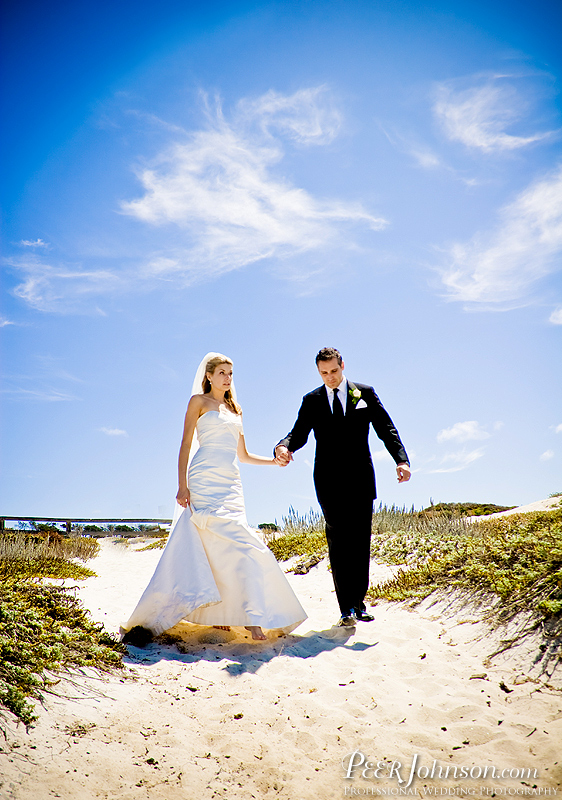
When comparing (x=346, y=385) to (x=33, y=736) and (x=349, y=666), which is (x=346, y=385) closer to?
(x=349, y=666)

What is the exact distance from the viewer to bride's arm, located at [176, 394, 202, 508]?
4.95 meters

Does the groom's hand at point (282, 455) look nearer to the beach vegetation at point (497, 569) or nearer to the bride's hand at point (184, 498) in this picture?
the bride's hand at point (184, 498)

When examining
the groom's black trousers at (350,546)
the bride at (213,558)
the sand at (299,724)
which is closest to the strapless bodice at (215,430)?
the bride at (213,558)

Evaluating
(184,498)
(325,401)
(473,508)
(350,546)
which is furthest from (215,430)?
(473,508)

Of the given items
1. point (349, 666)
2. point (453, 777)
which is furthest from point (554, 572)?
point (453, 777)

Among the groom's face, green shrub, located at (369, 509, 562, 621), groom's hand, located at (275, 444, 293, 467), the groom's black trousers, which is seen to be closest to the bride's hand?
groom's hand, located at (275, 444, 293, 467)

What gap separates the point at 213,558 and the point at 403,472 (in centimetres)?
213

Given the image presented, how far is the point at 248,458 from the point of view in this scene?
5535mm

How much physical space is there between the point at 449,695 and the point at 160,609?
257cm

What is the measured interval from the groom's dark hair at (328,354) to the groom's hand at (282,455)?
1035mm

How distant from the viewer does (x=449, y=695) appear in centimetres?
334

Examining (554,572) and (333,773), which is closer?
(333,773)

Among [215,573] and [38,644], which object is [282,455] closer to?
[215,573]

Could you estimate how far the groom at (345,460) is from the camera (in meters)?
5.02
